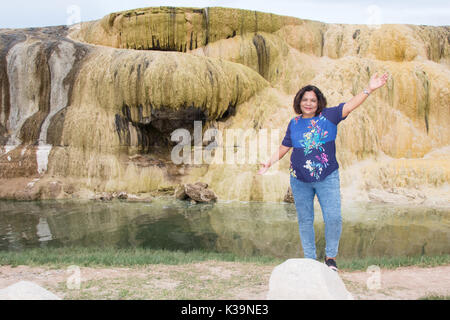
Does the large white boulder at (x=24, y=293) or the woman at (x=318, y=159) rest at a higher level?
the woman at (x=318, y=159)

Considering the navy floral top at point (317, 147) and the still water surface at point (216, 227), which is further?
the still water surface at point (216, 227)

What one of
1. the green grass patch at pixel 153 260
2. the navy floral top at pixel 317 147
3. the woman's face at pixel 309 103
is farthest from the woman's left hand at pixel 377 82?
the green grass patch at pixel 153 260

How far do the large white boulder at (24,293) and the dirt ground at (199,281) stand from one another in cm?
79

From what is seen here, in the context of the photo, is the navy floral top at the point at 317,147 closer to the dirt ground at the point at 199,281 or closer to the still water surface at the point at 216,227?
the dirt ground at the point at 199,281

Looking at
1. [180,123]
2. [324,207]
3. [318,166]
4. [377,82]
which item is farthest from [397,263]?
[180,123]

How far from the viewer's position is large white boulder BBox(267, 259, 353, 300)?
9.75ft

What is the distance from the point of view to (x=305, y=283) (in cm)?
304

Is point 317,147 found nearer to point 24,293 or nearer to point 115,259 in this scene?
point 24,293

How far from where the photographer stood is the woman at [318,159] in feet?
12.7

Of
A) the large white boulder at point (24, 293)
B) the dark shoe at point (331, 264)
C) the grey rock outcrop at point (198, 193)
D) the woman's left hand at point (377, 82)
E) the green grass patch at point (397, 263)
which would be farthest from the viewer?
the grey rock outcrop at point (198, 193)

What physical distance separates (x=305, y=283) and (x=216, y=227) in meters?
6.35

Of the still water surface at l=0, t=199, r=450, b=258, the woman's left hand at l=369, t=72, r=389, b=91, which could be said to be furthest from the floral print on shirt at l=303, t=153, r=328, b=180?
the still water surface at l=0, t=199, r=450, b=258

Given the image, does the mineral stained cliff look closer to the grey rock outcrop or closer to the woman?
the grey rock outcrop

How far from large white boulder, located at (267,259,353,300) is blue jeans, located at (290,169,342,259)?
0.76 m
